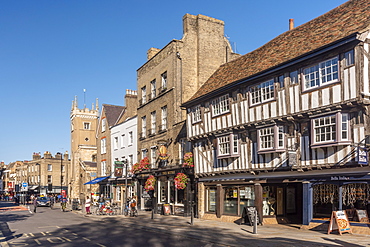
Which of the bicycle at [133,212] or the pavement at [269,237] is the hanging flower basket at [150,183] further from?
the pavement at [269,237]

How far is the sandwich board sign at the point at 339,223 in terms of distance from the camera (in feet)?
52.0

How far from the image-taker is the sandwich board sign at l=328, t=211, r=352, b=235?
624 inches

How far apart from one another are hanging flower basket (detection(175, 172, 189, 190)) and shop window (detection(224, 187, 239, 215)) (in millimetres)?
3884

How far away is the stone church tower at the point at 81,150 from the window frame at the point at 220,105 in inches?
1073

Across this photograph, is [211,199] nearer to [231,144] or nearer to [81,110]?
[231,144]

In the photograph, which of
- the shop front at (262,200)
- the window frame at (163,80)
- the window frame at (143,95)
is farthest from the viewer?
the window frame at (143,95)

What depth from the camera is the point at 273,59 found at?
69.5 ft

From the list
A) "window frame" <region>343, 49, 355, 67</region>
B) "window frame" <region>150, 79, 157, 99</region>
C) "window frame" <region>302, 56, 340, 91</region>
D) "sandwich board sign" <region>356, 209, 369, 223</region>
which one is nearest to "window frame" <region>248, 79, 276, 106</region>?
"window frame" <region>302, 56, 340, 91</region>

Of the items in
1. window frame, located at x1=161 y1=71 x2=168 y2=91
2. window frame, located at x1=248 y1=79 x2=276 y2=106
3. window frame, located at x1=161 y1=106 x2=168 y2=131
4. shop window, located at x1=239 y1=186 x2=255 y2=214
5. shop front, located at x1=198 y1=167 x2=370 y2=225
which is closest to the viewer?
shop front, located at x1=198 y1=167 x2=370 y2=225

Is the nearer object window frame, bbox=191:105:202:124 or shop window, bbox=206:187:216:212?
Result: shop window, bbox=206:187:216:212

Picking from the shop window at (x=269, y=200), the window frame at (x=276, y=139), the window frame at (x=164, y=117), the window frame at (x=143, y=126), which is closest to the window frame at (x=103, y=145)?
the window frame at (x=143, y=126)

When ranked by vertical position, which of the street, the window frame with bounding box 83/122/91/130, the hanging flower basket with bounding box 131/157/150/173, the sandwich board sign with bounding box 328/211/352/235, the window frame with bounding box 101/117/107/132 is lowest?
the street

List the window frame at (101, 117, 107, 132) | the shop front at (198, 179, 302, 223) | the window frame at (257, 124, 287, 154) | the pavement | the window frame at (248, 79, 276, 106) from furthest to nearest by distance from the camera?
the window frame at (101, 117, 107, 132) < the shop front at (198, 179, 302, 223) < the window frame at (248, 79, 276, 106) < the window frame at (257, 124, 287, 154) < the pavement

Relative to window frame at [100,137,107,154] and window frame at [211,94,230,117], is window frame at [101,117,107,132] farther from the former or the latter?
window frame at [211,94,230,117]
